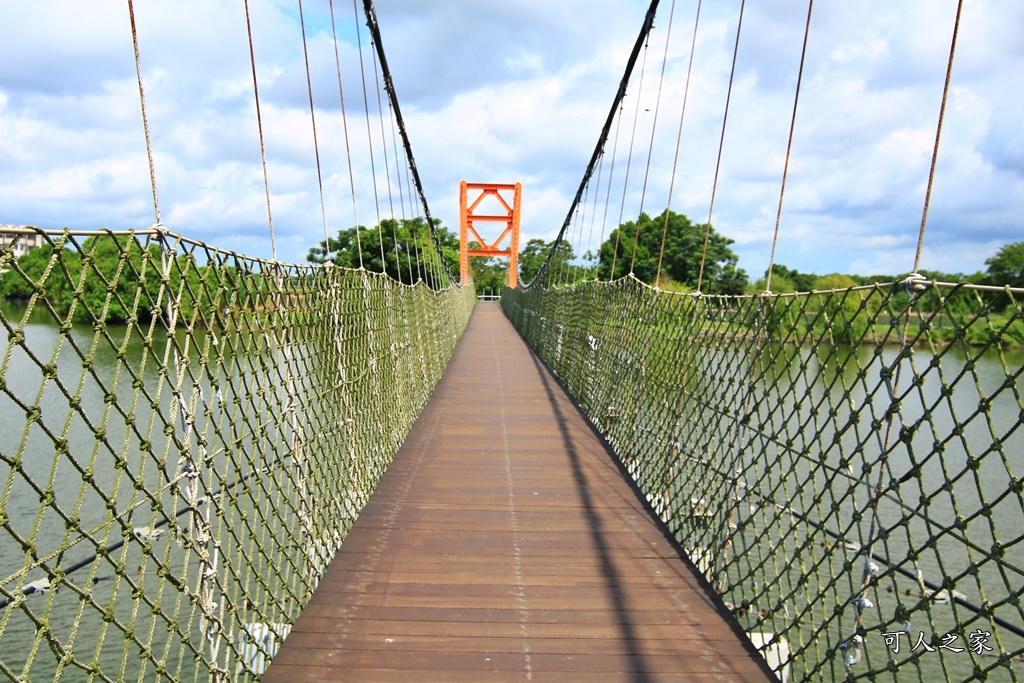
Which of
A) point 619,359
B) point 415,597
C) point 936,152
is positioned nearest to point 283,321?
point 415,597

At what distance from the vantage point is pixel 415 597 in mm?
2201

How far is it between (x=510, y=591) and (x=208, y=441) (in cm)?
156

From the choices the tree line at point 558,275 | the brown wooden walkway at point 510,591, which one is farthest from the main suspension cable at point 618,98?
the brown wooden walkway at point 510,591

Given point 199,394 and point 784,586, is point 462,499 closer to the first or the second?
point 199,394

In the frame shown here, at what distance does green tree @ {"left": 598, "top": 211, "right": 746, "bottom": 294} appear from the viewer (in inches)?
1196

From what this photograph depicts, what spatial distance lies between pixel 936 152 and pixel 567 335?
191 inches

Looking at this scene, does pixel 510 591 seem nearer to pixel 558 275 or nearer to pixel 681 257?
pixel 558 275

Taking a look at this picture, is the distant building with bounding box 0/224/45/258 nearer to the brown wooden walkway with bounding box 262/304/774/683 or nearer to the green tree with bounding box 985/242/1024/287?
the brown wooden walkway with bounding box 262/304/774/683

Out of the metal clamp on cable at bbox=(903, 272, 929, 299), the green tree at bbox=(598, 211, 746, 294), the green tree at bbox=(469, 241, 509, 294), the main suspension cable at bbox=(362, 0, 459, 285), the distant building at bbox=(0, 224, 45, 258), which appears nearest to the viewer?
the distant building at bbox=(0, 224, 45, 258)

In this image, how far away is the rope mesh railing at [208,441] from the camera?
43.5 inches

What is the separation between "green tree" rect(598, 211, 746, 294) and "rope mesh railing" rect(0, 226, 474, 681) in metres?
26.0

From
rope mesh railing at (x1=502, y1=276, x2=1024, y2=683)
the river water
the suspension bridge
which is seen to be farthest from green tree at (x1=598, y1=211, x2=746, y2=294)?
the suspension bridge

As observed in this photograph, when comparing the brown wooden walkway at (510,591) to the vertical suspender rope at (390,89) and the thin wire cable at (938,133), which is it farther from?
the vertical suspender rope at (390,89)

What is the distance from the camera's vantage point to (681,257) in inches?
1298
